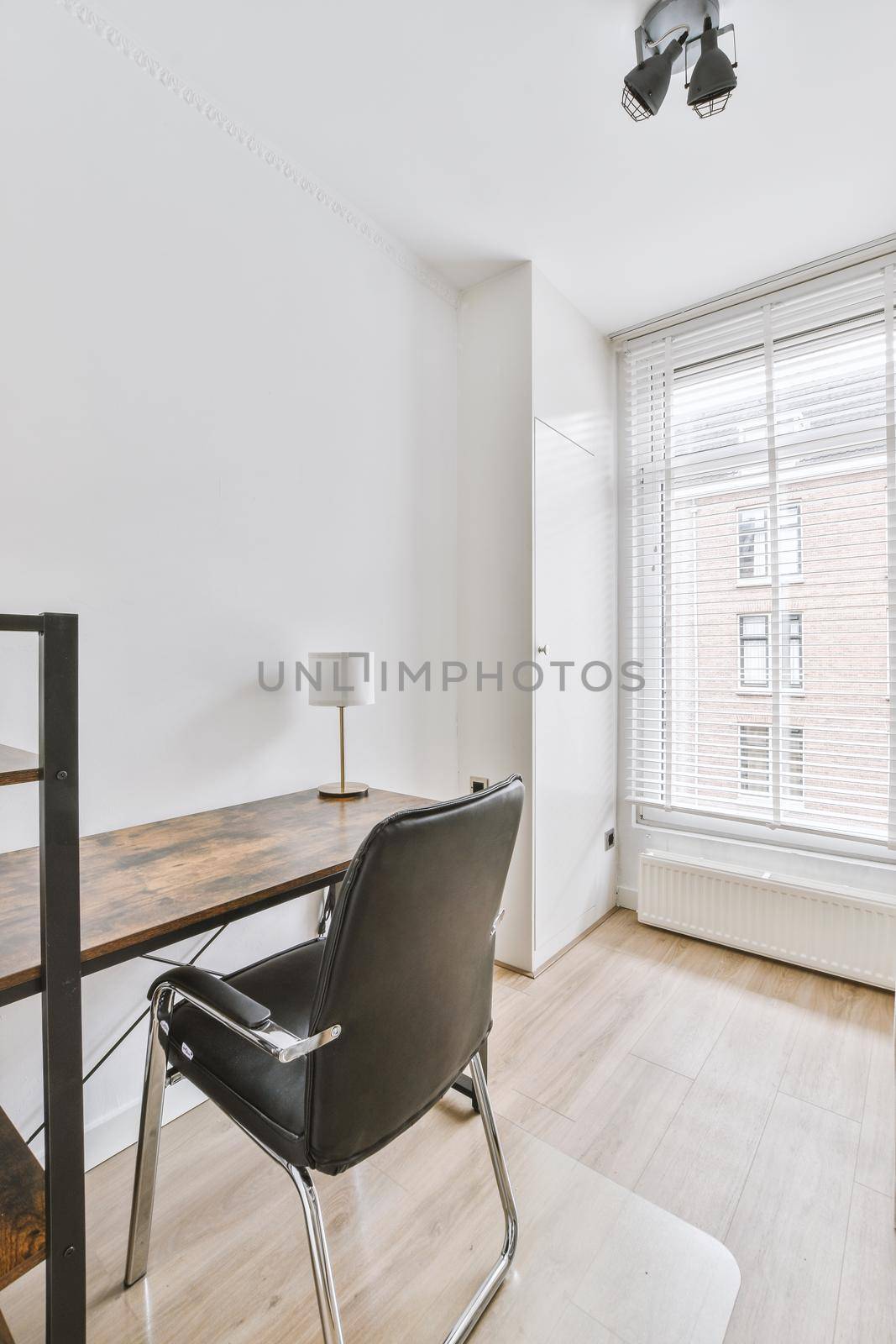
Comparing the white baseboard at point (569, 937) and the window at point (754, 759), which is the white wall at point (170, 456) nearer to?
the white baseboard at point (569, 937)

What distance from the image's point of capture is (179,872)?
1.23 m

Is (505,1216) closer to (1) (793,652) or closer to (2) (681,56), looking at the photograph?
(1) (793,652)

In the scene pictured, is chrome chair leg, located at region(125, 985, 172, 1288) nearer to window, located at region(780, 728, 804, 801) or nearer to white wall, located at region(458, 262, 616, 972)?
white wall, located at region(458, 262, 616, 972)

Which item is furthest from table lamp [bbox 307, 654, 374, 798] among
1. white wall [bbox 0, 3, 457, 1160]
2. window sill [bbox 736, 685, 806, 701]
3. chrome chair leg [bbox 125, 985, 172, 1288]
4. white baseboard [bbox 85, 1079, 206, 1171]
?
window sill [bbox 736, 685, 806, 701]

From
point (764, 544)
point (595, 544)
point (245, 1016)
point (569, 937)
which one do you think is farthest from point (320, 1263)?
point (764, 544)

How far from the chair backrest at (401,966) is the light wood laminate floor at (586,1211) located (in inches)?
19.2

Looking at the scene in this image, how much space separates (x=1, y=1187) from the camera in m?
0.86

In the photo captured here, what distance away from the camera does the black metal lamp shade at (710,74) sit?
4.65 ft

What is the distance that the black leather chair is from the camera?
85cm

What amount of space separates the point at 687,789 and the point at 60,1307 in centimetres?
258

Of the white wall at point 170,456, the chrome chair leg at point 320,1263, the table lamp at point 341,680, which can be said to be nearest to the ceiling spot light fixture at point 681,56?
the white wall at point 170,456

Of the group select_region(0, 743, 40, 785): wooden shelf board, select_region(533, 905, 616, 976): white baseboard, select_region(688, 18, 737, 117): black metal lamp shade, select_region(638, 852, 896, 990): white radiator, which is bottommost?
select_region(533, 905, 616, 976): white baseboard

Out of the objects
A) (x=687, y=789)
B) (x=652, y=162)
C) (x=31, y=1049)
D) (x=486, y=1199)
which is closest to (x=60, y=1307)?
(x=31, y=1049)

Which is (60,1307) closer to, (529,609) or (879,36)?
(529,609)
